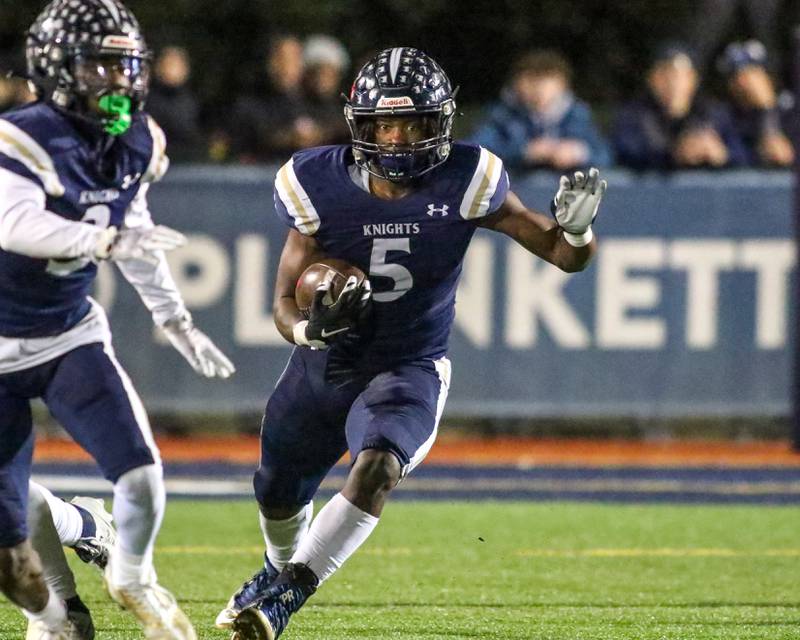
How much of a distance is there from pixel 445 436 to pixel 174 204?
201 cm

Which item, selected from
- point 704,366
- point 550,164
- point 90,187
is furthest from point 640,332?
point 90,187

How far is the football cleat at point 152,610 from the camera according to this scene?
416cm

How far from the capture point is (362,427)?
4539 millimetres

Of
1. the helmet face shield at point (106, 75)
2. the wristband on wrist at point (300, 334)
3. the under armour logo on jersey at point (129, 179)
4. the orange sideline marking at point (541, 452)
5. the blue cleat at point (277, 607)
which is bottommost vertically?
the orange sideline marking at point (541, 452)

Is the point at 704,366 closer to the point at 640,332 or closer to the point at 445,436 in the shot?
the point at 640,332

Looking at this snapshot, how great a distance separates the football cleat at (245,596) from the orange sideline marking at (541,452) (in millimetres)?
3729

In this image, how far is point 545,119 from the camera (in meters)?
9.23

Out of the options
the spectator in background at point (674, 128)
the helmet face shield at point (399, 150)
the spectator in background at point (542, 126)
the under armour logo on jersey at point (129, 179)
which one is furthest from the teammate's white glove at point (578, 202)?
the spectator in background at point (674, 128)

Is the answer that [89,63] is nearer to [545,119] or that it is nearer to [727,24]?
Answer: [545,119]

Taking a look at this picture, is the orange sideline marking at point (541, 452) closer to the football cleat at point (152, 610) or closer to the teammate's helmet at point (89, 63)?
the football cleat at point (152, 610)

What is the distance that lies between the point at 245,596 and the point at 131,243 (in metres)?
1.33

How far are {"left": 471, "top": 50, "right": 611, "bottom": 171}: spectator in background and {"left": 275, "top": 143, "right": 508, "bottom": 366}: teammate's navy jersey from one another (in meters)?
4.38

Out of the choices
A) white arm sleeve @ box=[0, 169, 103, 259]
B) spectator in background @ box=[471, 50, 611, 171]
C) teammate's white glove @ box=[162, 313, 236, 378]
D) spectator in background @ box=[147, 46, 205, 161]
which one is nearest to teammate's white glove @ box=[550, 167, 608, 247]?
teammate's white glove @ box=[162, 313, 236, 378]

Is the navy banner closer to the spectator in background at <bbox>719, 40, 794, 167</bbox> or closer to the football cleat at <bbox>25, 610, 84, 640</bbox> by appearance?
the spectator in background at <bbox>719, 40, 794, 167</bbox>
